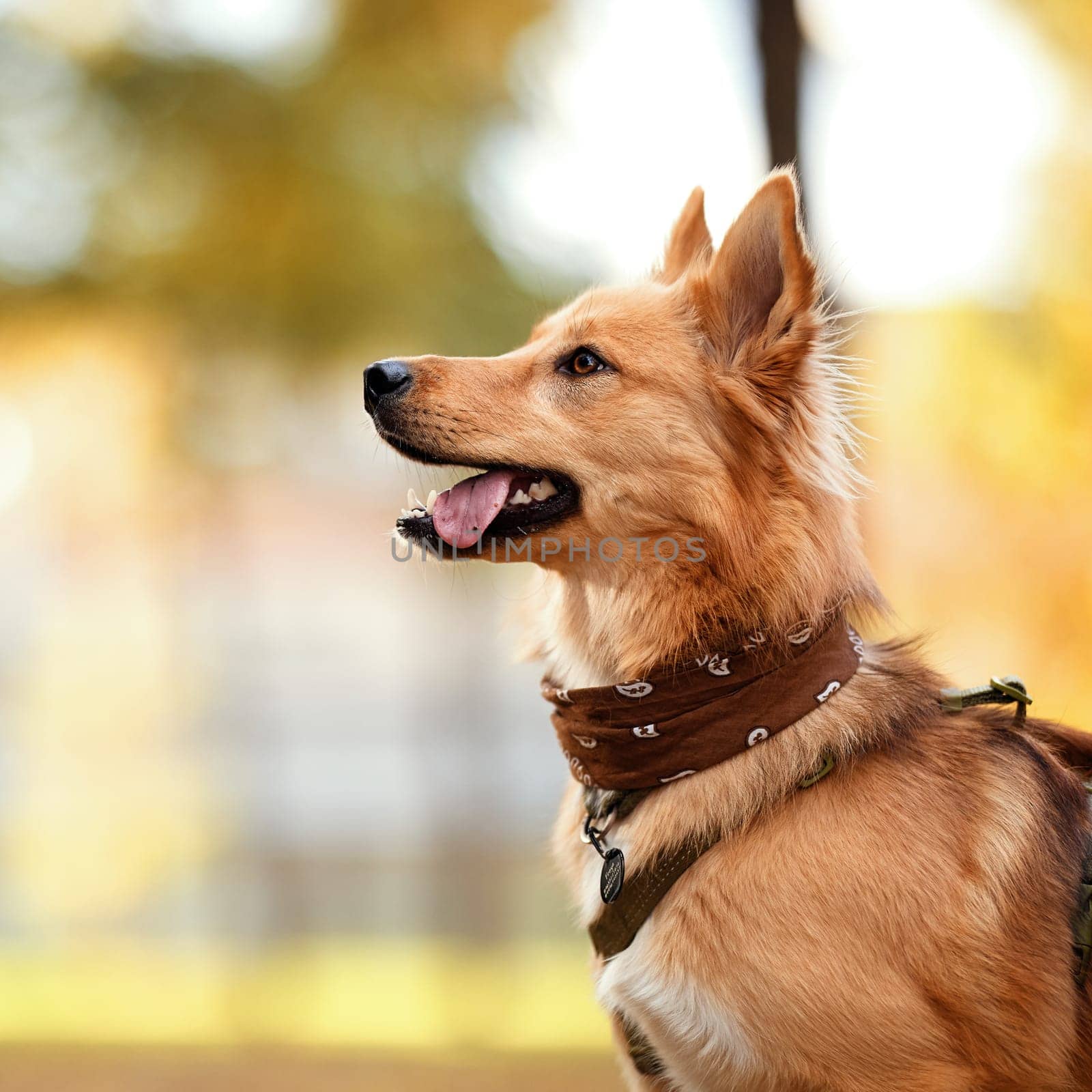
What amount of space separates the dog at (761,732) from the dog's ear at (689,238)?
29 centimetres

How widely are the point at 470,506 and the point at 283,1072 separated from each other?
10.6 ft

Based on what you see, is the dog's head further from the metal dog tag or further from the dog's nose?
the metal dog tag

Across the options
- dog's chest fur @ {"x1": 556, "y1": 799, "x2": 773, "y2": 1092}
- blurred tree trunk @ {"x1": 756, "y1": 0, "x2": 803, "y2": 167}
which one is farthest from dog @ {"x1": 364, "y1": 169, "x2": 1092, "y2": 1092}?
blurred tree trunk @ {"x1": 756, "y1": 0, "x2": 803, "y2": 167}

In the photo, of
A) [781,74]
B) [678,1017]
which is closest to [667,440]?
[678,1017]

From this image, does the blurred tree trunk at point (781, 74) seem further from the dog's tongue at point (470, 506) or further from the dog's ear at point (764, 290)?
the dog's tongue at point (470, 506)

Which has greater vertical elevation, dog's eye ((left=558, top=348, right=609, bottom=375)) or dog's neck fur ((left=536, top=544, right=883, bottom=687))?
dog's eye ((left=558, top=348, right=609, bottom=375))

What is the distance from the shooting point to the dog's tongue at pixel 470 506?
85.7 inches

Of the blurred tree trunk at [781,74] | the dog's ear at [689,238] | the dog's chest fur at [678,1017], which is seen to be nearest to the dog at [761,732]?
the dog's chest fur at [678,1017]

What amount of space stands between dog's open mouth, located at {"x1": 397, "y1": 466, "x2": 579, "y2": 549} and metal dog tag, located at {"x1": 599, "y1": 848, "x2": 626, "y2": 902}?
0.70m

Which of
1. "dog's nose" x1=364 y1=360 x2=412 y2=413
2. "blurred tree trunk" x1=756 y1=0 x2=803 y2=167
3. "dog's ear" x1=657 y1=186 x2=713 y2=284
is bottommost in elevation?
"dog's nose" x1=364 y1=360 x2=412 y2=413

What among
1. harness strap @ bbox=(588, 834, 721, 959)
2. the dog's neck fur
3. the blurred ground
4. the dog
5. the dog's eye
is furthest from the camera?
the blurred ground

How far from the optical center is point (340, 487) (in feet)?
18.9

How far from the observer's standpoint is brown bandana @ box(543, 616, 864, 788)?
2002mm

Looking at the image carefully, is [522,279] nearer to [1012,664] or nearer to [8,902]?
[1012,664]
